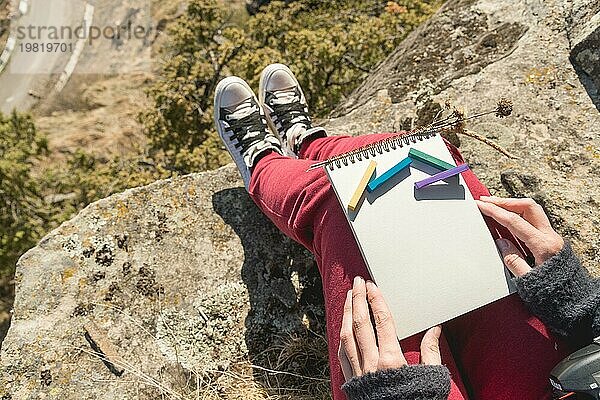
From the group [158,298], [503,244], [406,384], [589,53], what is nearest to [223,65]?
[158,298]

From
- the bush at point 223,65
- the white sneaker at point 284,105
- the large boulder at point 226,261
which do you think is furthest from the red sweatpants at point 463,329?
the bush at point 223,65

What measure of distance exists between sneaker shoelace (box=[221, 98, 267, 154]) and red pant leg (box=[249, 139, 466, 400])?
0.40m

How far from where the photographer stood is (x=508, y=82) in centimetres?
274

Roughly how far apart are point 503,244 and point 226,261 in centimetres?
132

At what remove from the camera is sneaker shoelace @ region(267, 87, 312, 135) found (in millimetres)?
2928

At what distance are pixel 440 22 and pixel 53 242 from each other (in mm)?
2404

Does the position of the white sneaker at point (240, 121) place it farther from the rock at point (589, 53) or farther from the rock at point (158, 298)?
the rock at point (589, 53)

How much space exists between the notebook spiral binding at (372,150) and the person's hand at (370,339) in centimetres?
41

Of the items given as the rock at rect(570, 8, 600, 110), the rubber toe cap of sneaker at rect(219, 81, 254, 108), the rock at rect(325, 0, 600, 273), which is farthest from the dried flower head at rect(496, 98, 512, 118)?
the rubber toe cap of sneaker at rect(219, 81, 254, 108)

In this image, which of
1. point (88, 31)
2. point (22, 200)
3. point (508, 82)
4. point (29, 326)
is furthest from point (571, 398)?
point (88, 31)

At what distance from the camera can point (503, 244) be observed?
5.74 ft

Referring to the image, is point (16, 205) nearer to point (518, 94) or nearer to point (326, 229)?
point (326, 229)

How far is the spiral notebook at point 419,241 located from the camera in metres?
1.69

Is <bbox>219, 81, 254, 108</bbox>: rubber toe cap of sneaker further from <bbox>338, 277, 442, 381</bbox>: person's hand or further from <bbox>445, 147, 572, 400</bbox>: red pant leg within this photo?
<bbox>445, 147, 572, 400</bbox>: red pant leg
